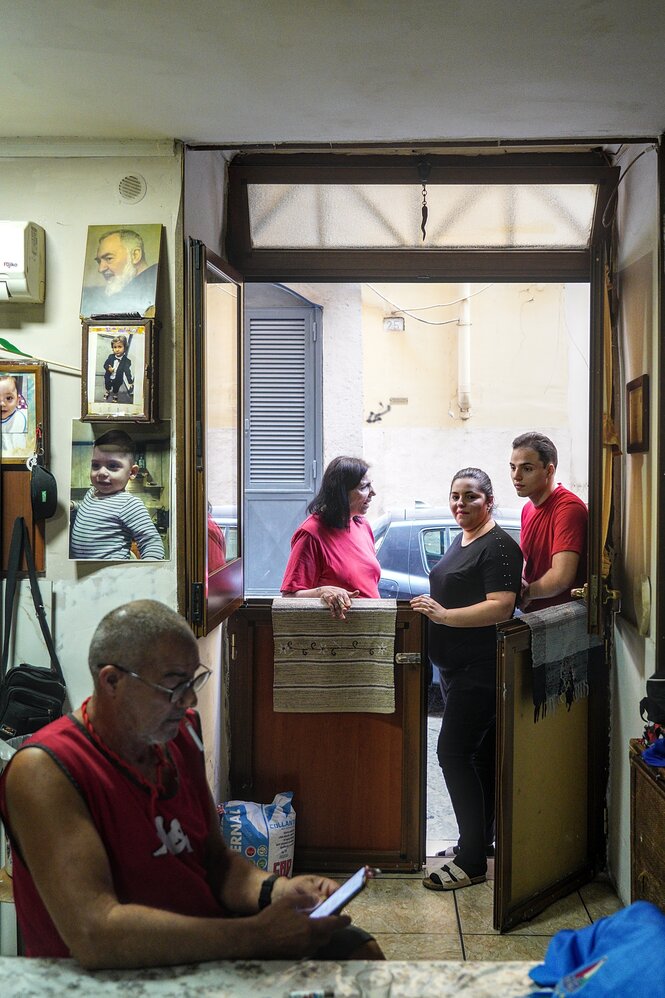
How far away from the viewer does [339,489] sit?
3.46 meters

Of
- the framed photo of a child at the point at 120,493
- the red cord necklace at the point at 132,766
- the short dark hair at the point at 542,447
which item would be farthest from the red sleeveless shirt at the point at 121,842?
the short dark hair at the point at 542,447

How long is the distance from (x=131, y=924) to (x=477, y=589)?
2.07 meters

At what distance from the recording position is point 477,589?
10.7ft

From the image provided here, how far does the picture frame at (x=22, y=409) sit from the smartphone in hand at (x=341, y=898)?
158 centimetres

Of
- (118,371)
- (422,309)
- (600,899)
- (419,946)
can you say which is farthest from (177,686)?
(422,309)

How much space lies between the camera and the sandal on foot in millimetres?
3217

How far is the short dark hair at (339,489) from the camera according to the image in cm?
345

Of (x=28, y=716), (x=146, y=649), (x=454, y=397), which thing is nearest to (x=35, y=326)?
(x=28, y=716)

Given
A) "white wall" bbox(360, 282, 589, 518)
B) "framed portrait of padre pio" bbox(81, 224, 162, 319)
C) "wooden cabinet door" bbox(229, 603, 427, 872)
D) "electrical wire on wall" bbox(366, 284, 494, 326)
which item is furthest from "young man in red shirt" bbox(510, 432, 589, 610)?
"electrical wire on wall" bbox(366, 284, 494, 326)

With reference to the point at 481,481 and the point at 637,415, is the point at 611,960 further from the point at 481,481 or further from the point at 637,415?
the point at 481,481

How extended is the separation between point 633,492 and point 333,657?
1271 millimetres

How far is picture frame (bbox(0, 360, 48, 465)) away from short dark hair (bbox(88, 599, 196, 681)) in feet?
3.80

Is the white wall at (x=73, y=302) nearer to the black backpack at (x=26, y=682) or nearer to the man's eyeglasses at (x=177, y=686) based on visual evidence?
the black backpack at (x=26, y=682)

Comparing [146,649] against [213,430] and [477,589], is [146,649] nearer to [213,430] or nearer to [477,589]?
[213,430]
